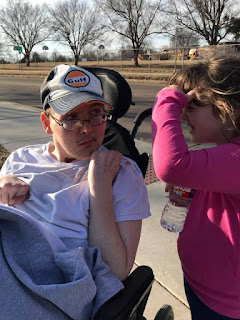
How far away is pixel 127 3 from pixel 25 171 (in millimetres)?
32472

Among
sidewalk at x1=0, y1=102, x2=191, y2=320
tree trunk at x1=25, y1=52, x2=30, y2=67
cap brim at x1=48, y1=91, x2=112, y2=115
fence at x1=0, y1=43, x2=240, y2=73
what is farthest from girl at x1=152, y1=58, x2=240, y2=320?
tree trunk at x1=25, y1=52, x2=30, y2=67

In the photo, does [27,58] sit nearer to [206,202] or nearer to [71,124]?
[71,124]

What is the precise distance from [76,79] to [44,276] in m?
0.85

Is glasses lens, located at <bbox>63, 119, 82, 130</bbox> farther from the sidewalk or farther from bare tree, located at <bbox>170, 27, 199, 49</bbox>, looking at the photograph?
bare tree, located at <bbox>170, 27, 199, 49</bbox>

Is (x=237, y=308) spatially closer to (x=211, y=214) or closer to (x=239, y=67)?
(x=211, y=214)

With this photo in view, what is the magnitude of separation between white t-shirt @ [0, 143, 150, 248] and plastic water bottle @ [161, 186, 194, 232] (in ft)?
0.51

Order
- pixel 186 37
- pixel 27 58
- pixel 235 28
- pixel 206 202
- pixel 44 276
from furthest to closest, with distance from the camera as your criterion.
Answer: pixel 27 58, pixel 235 28, pixel 186 37, pixel 206 202, pixel 44 276

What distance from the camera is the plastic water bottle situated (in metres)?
1.54

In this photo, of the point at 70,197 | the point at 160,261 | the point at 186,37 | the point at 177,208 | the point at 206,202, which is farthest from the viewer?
the point at 186,37

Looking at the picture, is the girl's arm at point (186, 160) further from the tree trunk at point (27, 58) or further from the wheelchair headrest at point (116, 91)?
the tree trunk at point (27, 58)

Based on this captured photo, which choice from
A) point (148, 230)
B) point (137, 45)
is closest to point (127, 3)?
point (137, 45)

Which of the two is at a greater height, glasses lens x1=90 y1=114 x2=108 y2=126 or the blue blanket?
glasses lens x1=90 y1=114 x2=108 y2=126

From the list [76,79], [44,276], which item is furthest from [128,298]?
[76,79]

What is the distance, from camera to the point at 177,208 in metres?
1.70
